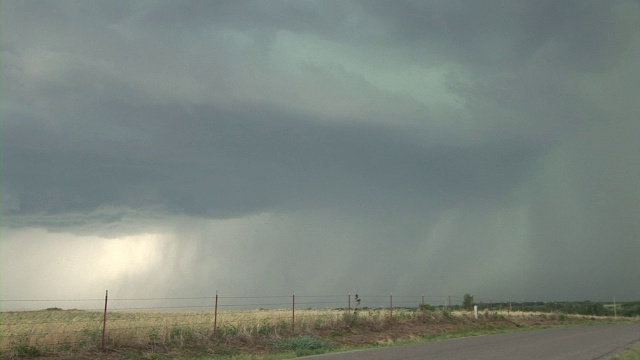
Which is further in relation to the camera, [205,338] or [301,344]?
[301,344]

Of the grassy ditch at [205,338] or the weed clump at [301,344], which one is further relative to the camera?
the weed clump at [301,344]

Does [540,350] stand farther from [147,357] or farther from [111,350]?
[111,350]

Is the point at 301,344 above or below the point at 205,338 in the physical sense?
below

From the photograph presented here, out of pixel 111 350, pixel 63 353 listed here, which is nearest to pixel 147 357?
pixel 111 350

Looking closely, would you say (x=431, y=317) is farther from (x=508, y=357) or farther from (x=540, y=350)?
(x=508, y=357)

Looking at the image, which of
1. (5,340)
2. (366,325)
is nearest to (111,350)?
(5,340)

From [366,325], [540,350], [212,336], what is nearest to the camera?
[540,350]

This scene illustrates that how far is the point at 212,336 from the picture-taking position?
2661cm

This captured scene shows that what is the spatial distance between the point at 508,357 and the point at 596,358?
3.57 metres

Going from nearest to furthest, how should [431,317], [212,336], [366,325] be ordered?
[212,336]
[366,325]
[431,317]

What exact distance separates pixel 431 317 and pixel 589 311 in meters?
81.8

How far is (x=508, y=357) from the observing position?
20.7 meters

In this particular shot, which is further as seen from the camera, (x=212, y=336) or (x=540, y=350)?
(x=212, y=336)

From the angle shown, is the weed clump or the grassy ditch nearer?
the grassy ditch
